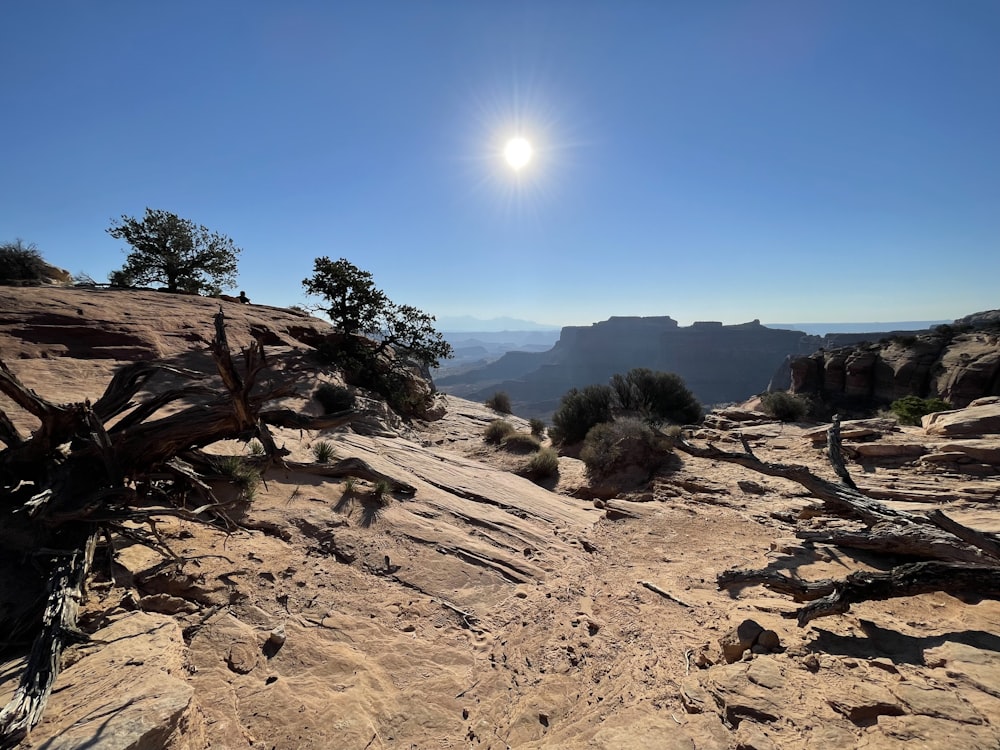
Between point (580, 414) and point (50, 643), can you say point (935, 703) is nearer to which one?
point (50, 643)

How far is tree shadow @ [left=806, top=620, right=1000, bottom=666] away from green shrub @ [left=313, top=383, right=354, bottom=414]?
42.7 ft

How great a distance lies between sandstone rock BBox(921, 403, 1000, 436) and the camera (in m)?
11.4

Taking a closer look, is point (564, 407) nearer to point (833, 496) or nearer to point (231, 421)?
point (833, 496)

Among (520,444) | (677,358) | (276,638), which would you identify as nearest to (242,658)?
(276,638)

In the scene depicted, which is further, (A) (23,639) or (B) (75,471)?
(B) (75,471)

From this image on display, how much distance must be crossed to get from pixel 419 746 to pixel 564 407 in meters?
16.9

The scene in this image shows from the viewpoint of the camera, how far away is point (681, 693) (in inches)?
144

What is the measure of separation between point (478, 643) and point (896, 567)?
462 cm

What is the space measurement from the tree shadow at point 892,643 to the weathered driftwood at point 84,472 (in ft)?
18.4

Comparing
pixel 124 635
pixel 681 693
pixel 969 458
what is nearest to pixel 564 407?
pixel 969 458

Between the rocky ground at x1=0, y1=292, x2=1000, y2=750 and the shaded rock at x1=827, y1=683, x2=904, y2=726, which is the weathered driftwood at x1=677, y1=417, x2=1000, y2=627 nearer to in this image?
the rocky ground at x1=0, y1=292, x2=1000, y2=750

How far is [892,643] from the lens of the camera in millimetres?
3799

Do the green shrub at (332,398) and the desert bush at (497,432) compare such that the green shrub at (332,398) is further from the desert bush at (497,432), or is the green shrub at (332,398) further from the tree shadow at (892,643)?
the tree shadow at (892,643)

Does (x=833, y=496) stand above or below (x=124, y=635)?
below
